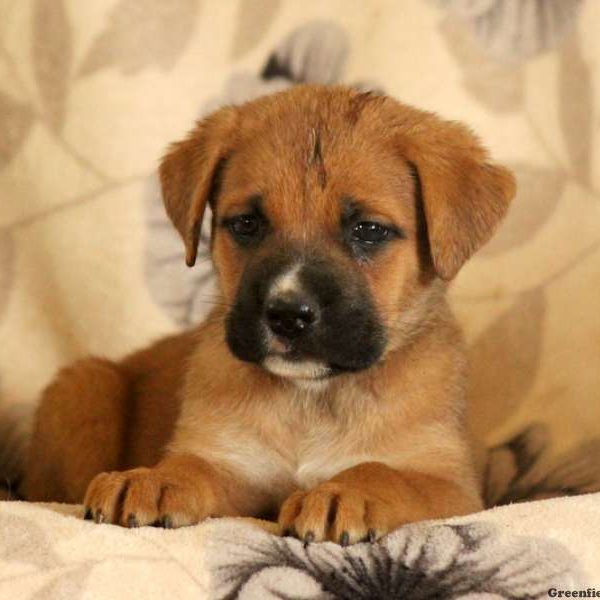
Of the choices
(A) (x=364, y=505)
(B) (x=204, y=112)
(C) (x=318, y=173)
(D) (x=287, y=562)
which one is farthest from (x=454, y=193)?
(B) (x=204, y=112)

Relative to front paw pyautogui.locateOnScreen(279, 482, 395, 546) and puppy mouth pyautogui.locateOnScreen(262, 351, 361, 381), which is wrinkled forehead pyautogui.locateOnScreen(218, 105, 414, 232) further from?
front paw pyautogui.locateOnScreen(279, 482, 395, 546)

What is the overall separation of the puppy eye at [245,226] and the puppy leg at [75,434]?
898 millimetres

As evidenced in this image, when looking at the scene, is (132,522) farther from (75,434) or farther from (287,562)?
(75,434)

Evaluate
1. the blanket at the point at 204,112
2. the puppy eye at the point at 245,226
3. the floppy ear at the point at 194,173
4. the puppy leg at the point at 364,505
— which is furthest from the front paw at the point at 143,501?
the blanket at the point at 204,112

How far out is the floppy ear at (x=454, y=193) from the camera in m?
3.24

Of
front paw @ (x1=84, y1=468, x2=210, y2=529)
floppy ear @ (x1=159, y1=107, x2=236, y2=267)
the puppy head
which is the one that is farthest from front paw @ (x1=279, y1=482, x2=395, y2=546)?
floppy ear @ (x1=159, y1=107, x2=236, y2=267)

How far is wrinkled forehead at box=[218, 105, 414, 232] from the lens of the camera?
318cm

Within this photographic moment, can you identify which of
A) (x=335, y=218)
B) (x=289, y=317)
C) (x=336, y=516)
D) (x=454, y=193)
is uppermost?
(x=454, y=193)

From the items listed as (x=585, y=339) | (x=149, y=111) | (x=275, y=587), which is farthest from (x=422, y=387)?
(x=149, y=111)

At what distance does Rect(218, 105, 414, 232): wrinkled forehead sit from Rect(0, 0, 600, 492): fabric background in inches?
51.4

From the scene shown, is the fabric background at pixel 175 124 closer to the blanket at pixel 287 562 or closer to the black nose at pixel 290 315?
the black nose at pixel 290 315

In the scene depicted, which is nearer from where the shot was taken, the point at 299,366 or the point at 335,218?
the point at 299,366

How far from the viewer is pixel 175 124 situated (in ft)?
15.2

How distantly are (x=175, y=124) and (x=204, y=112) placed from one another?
0.12 metres
